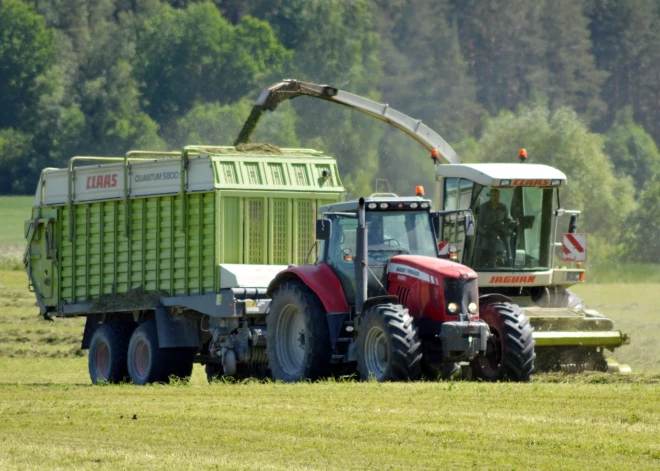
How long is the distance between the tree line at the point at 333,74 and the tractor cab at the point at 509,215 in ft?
148

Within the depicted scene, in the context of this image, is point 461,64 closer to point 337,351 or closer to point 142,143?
point 142,143

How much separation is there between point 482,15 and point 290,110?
Result: 28315 millimetres

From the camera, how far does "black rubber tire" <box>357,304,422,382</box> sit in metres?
16.2

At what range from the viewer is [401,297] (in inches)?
677

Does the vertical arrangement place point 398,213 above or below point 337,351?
above

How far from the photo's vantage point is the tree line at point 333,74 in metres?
76.6

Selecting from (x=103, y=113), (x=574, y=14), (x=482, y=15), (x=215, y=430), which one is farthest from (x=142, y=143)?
(x=215, y=430)

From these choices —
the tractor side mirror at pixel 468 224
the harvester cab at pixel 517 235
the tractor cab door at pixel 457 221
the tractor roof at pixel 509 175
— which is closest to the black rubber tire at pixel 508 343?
the tractor side mirror at pixel 468 224

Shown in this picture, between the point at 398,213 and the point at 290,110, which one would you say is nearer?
the point at 398,213

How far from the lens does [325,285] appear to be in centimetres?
1755

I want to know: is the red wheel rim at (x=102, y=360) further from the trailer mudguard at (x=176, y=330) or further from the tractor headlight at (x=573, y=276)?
the tractor headlight at (x=573, y=276)

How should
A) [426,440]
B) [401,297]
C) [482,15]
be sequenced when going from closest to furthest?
[426,440] < [401,297] < [482,15]

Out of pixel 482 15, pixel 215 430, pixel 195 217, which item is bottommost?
pixel 215 430

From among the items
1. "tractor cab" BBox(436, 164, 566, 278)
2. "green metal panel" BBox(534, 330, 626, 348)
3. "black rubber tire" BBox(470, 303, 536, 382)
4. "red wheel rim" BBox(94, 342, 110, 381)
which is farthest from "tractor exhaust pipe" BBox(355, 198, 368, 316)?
"red wheel rim" BBox(94, 342, 110, 381)
